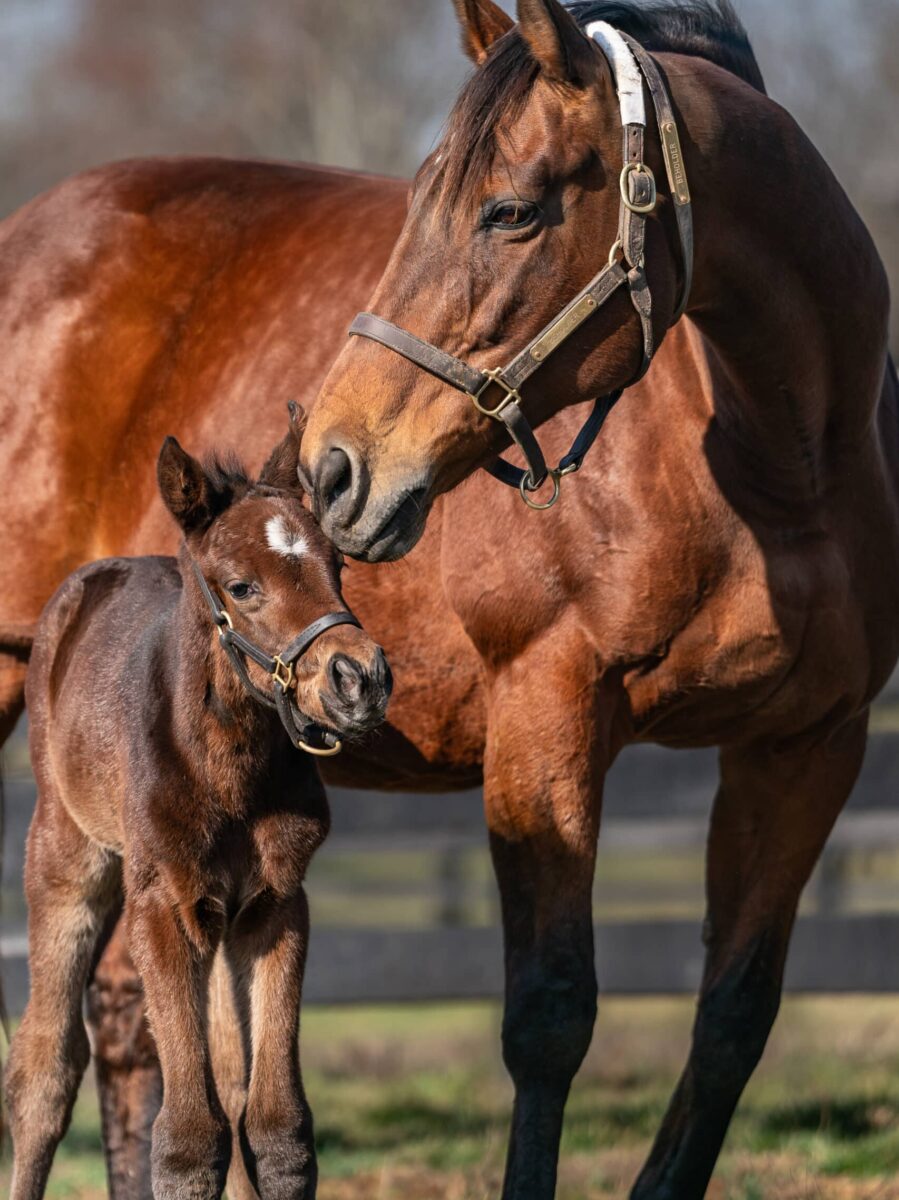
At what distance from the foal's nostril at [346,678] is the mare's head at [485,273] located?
18 centimetres

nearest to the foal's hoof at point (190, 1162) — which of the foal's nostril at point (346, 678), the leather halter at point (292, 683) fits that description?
the leather halter at point (292, 683)

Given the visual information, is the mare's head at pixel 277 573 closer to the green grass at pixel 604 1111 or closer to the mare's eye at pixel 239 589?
the mare's eye at pixel 239 589

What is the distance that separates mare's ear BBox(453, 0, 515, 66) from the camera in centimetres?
315

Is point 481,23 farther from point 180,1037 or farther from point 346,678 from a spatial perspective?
point 180,1037

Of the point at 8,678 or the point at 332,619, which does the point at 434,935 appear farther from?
the point at 332,619

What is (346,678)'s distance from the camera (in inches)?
110

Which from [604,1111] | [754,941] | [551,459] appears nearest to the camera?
[551,459]

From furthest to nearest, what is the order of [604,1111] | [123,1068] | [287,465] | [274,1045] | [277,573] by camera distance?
[604,1111] → [123,1068] → [287,465] → [274,1045] → [277,573]

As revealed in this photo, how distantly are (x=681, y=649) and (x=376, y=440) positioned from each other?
889 mm

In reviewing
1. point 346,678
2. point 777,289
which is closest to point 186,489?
point 346,678

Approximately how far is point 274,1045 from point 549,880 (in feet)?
2.04

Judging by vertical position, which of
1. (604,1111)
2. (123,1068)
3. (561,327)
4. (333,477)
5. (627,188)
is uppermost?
(627,188)

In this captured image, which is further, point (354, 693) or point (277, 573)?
point (277, 573)

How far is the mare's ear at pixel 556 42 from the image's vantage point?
9.12ft
